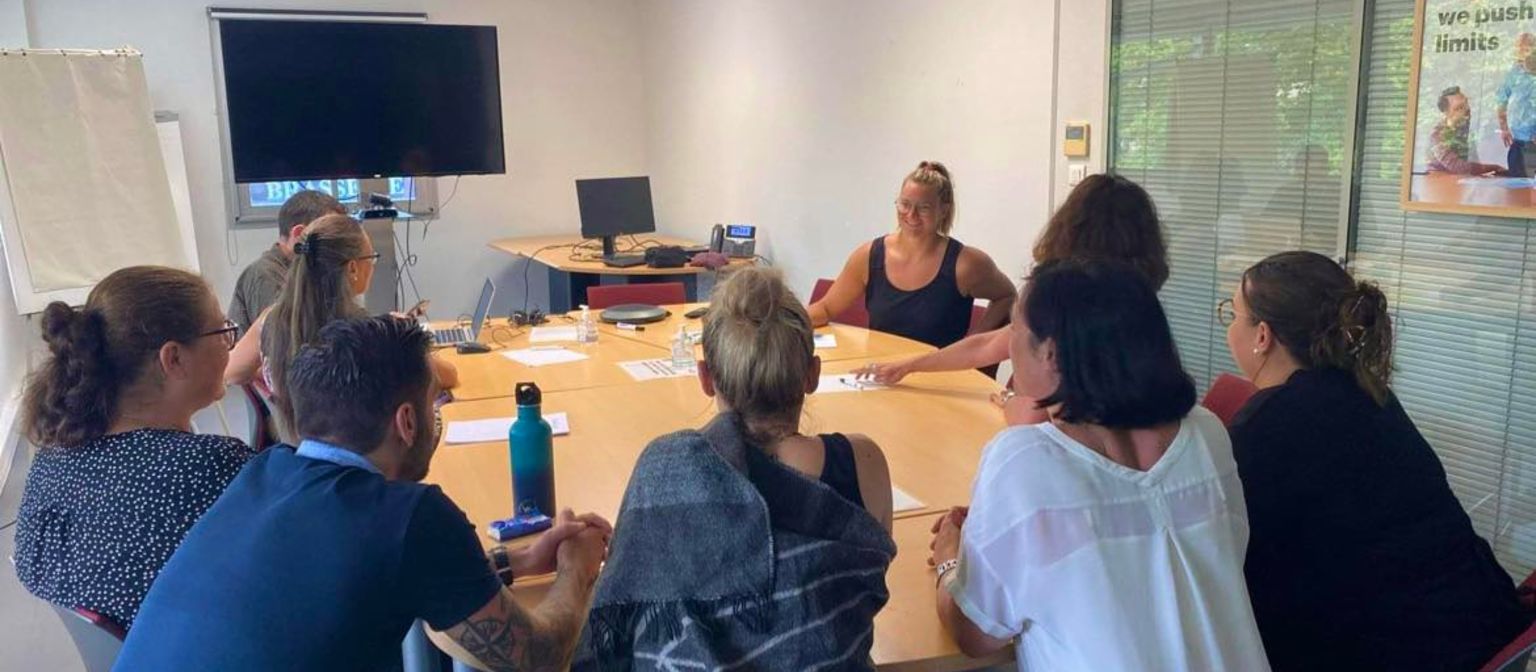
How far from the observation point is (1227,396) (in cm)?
244

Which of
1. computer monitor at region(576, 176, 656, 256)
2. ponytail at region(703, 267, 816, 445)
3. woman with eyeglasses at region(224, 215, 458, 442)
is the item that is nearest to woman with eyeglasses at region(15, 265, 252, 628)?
woman with eyeglasses at region(224, 215, 458, 442)

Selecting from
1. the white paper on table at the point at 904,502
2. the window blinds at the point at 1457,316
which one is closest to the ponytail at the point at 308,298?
the white paper on table at the point at 904,502

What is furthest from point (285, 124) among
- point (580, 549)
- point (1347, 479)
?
point (1347, 479)

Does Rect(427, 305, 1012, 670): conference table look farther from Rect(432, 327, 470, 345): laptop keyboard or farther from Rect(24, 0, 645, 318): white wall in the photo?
Rect(24, 0, 645, 318): white wall

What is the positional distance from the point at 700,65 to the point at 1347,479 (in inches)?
215

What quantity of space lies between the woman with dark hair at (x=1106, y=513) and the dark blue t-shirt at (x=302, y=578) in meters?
0.70

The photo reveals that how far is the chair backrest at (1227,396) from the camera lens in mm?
2396

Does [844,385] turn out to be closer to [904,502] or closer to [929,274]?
[929,274]

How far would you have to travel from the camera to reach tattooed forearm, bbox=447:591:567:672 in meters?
1.50

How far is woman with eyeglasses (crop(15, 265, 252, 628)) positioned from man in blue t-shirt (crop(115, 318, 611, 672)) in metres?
0.33

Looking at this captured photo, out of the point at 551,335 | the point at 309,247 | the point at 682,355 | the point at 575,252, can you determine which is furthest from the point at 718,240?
the point at 309,247

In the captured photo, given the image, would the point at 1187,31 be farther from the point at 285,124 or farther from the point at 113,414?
the point at 285,124

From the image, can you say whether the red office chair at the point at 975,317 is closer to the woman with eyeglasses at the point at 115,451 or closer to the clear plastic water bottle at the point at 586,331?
the clear plastic water bottle at the point at 586,331

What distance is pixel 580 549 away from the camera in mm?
1824
